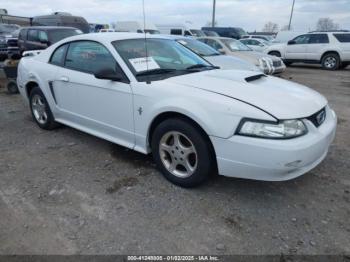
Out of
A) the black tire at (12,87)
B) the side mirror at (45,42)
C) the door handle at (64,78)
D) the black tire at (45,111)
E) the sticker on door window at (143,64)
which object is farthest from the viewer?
the side mirror at (45,42)

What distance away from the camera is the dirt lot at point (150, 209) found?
2492mm

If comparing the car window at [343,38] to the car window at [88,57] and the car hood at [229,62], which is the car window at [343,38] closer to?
→ the car hood at [229,62]

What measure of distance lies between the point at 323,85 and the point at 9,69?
30.0ft

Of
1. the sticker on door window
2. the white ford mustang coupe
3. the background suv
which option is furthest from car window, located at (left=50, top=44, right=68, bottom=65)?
the background suv

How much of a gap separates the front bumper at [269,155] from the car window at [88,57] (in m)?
1.71

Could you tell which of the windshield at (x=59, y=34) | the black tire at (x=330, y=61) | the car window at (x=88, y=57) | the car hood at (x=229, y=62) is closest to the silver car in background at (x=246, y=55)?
the car hood at (x=229, y=62)

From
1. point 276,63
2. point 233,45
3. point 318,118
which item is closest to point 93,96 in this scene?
point 318,118

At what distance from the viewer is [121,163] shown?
3.87 metres

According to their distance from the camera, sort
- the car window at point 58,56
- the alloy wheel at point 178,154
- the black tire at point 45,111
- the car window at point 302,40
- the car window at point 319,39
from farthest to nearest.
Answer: the car window at point 302,40 < the car window at point 319,39 < the black tire at point 45,111 < the car window at point 58,56 < the alloy wheel at point 178,154

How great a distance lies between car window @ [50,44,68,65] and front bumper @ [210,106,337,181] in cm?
273

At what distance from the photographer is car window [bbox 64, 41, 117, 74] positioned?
372 cm

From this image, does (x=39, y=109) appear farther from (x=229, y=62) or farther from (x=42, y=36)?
(x=42, y=36)

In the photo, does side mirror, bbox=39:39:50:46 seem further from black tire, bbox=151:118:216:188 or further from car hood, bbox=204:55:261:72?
black tire, bbox=151:118:216:188

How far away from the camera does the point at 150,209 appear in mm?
2938
